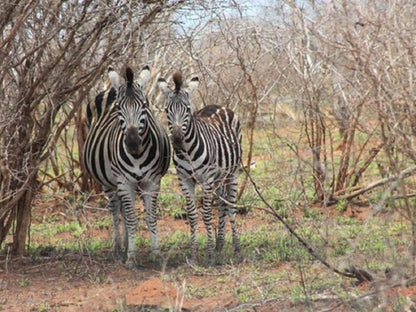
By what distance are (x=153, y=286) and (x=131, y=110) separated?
2358 millimetres

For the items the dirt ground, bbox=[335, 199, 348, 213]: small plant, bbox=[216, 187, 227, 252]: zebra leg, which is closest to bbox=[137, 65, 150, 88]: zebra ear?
bbox=[216, 187, 227, 252]: zebra leg

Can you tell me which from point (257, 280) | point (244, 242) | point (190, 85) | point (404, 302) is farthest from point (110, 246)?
point (404, 302)

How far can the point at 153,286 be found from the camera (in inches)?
279

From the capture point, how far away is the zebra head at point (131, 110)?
879 centimetres

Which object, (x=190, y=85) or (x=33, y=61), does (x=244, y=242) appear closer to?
(x=190, y=85)

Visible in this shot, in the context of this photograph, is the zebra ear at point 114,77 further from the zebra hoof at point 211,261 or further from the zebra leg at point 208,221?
the zebra hoof at point 211,261

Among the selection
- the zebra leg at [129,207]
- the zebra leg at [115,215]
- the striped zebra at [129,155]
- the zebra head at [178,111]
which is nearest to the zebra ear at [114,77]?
the striped zebra at [129,155]

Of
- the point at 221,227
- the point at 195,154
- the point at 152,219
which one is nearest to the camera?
the point at 195,154

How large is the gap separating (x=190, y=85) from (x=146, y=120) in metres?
0.60

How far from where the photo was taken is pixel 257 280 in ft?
24.8

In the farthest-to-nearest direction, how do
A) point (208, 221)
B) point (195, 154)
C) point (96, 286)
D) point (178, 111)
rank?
point (208, 221)
point (195, 154)
point (178, 111)
point (96, 286)

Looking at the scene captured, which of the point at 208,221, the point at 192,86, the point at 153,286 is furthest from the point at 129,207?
the point at 153,286

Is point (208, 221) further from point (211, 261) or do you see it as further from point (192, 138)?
point (192, 138)

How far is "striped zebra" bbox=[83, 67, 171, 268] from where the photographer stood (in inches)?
349
